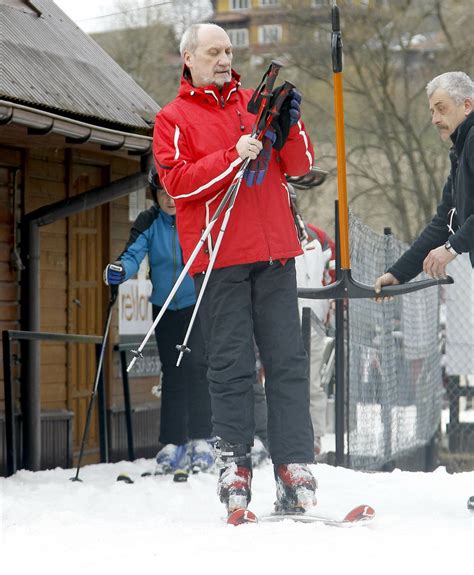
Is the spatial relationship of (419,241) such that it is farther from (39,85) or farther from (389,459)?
(389,459)

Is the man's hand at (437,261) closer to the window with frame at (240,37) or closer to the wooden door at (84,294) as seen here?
the wooden door at (84,294)

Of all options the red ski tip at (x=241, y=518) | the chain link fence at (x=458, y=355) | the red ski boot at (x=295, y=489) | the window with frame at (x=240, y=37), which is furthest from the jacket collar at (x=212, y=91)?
the window with frame at (x=240, y=37)

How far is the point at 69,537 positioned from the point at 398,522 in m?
1.19

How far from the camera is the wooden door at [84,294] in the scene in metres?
8.79

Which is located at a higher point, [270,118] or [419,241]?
[270,118]

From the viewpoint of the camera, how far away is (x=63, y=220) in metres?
8.73

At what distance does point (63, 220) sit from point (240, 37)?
21574mm

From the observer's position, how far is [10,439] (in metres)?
7.37

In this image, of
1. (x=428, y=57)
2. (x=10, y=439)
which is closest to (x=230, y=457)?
(x=10, y=439)

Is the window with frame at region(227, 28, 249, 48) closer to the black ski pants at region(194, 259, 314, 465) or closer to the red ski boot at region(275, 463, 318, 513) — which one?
the black ski pants at region(194, 259, 314, 465)

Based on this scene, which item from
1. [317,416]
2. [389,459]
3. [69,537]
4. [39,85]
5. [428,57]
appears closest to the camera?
[69,537]

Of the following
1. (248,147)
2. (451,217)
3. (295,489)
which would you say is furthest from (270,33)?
(295,489)

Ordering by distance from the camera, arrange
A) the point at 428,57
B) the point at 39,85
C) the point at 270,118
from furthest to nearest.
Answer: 1. the point at 428,57
2. the point at 39,85
3. the point at 270,118

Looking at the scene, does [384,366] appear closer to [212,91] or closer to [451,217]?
[451,217]
